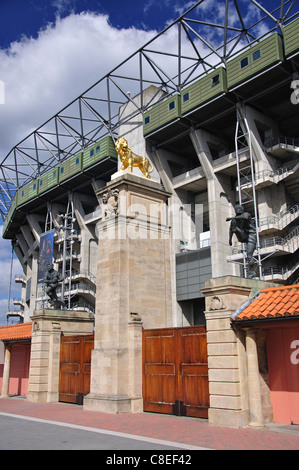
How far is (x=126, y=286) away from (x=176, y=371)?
437 cm

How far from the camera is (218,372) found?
46.6ft

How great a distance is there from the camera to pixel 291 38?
3328cm

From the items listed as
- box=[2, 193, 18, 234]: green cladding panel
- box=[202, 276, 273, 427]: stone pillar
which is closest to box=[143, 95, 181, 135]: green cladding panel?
box=[202, 276, 273, 427]: stone pillar

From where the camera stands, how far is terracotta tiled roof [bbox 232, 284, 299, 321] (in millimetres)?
12961

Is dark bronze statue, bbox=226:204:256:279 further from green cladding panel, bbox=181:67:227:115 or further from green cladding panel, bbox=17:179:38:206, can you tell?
green cladding panel, bbox=17:179:38:206

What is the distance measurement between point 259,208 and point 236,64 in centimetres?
1279

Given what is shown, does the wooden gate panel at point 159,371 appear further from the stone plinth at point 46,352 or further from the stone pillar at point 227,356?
the stone plinth at point 46,352

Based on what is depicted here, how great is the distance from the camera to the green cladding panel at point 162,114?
42.2m

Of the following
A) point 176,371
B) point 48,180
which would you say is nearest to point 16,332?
point 176,371

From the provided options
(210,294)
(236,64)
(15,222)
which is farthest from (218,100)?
(15,222)

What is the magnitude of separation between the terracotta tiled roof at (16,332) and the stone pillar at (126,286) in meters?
7.74

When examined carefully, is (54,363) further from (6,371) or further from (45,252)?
(45,252)

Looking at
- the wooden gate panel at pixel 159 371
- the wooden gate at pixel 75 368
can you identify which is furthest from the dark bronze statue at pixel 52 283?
the wooden gate panel at pixel 159 371
